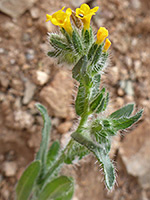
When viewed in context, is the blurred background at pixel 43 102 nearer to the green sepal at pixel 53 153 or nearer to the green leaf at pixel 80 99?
the green sepal at pixel 53 153

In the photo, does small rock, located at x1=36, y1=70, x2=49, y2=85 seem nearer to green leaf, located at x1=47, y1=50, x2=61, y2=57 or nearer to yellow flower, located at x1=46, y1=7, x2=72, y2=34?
green leaf, located at x1=47, y1=50, x2=61, y2=57

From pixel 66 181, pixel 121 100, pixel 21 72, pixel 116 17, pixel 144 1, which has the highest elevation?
pixel 144 1

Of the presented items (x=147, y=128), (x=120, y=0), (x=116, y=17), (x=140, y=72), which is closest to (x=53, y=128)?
(x=147, y=128)

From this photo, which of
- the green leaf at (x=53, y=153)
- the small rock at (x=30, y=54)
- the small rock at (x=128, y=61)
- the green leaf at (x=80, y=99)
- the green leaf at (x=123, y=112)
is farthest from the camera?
the small rock at (x=128, y=61)

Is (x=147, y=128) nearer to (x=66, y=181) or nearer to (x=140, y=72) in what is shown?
(x=140, y=72)

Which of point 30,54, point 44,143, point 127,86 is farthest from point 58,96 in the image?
point 127,86

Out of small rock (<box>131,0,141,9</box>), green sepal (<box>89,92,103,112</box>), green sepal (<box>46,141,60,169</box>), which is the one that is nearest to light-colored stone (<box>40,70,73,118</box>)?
green sepal (<box>46,141,60,169</box>)

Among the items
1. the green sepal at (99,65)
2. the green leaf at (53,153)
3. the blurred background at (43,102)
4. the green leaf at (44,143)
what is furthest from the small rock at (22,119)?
the green sepal at (99,65)
